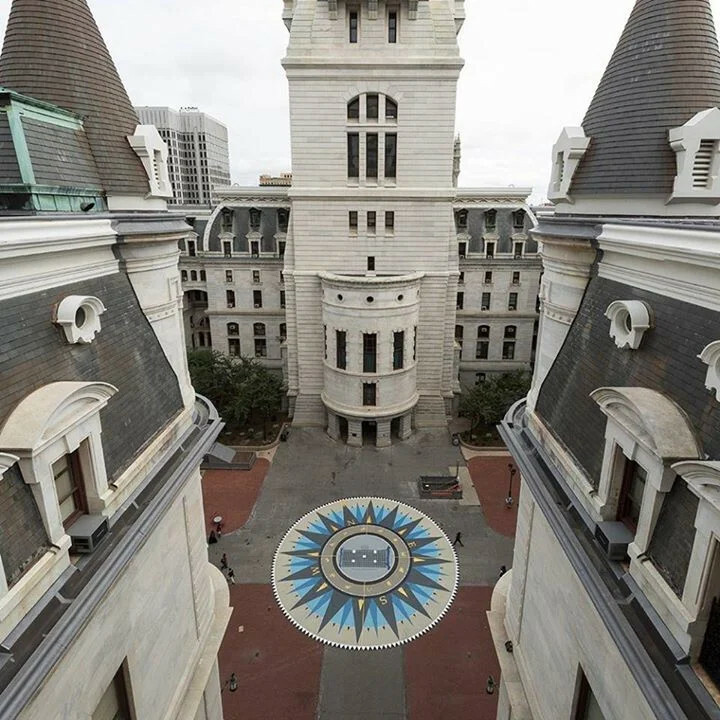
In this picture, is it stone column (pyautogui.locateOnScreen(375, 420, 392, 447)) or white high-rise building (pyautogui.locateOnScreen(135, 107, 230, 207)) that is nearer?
stone column (pyautogui.locateOnScreen(375, 420, 392, 447))

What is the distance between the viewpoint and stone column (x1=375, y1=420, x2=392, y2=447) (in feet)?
130

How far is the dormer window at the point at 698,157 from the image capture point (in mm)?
12594

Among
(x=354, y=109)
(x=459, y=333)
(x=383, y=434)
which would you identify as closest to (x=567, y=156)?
(x=354, y=109)

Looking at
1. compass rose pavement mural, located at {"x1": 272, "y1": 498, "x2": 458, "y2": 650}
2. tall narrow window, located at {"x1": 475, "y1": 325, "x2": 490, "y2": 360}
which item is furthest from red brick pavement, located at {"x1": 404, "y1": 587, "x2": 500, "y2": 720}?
tall narrow window, located at {"x1": 475, "y1": 325, "x2": 490, "y2": 360}

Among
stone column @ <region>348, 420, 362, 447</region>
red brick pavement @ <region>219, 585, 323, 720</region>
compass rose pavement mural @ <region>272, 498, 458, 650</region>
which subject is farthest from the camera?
stone column @ <region>348, 420, 362, 447</region>

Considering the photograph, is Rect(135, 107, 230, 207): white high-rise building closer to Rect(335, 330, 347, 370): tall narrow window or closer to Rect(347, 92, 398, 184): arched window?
Rect(347, 92, 398, 184): arched window

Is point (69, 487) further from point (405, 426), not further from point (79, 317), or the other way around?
point (405, 426)

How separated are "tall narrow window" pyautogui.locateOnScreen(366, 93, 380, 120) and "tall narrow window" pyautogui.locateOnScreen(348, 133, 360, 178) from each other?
1.64m

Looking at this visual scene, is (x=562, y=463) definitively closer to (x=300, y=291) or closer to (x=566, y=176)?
(x=566, y=176)

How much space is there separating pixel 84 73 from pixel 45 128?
117 inches

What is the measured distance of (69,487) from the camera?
9.86 metres

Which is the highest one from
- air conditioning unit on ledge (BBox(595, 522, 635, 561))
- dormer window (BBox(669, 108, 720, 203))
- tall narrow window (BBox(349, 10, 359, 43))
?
tall narrow window (BBox(349, 10, 359, 43))

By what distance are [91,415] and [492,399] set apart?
35251 millimetres

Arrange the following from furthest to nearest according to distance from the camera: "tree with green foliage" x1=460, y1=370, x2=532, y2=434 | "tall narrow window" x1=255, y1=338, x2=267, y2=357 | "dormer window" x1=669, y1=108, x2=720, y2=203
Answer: "tall narrow window" x1=255, y1=338, x2=267, y2=357 → "tree with green foliage" x1=460, y1=370, x2=532, y2=434 → "dormer window" x1=669, y1=108, x2=720, y2=203
